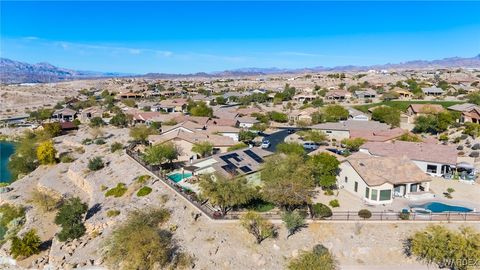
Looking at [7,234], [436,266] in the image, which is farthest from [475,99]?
[7,234]

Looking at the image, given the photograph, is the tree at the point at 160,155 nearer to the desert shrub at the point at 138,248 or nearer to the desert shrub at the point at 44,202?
the desert shrub at the point at 44,202

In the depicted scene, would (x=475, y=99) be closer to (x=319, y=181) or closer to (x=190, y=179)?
(x=319, y=181)

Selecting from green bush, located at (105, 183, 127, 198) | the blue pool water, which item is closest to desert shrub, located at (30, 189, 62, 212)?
green bush, located at (105, 183, 127, 198)

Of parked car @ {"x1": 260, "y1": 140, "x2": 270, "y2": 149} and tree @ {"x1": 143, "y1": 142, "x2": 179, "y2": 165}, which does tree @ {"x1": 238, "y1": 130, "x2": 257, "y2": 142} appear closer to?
parked car @ {"x1": 260, "y1": 140, "x2": 270, "y2": 149}

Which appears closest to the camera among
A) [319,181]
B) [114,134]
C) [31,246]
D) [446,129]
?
[31,246]

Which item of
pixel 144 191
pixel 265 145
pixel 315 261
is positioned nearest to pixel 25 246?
pixel 144 191

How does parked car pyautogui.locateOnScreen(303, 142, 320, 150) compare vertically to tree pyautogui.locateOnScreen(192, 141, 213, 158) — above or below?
below
